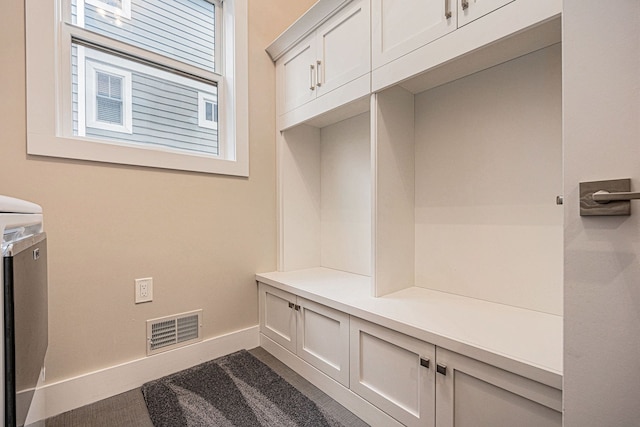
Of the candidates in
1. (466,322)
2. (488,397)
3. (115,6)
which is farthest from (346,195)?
(115,6)

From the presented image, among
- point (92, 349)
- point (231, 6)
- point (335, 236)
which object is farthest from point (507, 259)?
point (231, 6)

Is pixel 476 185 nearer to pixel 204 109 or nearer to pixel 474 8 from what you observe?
pixel 474 8

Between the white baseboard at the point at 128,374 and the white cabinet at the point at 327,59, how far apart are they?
1690mm

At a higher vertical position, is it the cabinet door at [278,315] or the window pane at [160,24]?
the window pane at [160,24]

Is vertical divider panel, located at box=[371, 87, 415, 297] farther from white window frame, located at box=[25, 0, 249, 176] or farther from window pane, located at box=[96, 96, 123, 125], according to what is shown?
window pane, located at box=[96, 96, 123, 125]

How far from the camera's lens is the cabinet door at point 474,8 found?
3.52ft

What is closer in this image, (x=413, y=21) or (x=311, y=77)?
(x=413, y=21)

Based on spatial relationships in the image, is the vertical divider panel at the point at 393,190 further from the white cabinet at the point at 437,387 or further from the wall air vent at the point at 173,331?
the wall air vent at the point at 173,331

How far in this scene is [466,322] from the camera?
1.18 m

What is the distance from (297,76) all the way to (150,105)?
96cm

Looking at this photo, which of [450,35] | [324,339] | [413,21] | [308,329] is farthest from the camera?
[308,329]

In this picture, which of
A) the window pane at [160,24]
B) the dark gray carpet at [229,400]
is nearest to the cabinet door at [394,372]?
the dark gray carpet at [229,400]

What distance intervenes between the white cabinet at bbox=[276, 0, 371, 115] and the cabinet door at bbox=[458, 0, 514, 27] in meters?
0.48

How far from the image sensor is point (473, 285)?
4.91 ft
